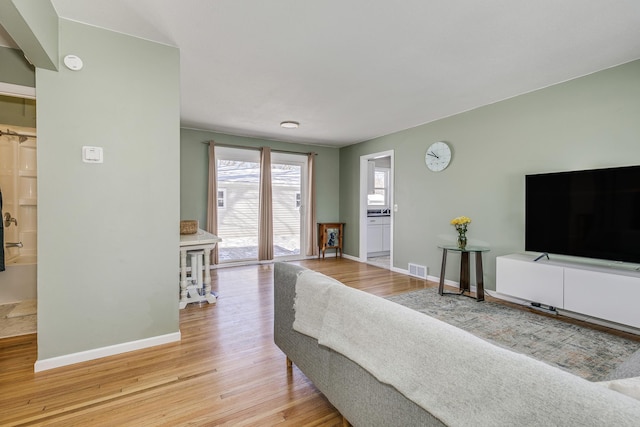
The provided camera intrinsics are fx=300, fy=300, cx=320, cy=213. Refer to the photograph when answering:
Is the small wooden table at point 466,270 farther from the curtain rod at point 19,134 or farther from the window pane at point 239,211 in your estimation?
the curtain rod at point 19,134

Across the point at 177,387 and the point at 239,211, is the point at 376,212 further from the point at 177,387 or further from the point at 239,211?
the point at 177,387

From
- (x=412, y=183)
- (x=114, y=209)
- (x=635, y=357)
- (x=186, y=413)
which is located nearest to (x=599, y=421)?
(x=635, y=357)

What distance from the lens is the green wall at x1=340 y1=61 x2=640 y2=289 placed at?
9.25ft

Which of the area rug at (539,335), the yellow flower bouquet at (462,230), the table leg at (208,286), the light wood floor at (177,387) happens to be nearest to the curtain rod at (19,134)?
the light wood floor at (177,387)

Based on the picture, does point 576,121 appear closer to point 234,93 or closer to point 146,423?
point 234,93

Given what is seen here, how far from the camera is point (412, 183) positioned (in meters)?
4.94

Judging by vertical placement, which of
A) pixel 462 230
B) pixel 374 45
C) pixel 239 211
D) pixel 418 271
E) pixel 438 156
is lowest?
pixel 418 271

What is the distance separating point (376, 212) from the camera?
22.5ft

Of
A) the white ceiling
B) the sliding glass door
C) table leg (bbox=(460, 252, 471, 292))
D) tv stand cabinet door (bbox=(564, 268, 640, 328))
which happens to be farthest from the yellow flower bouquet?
the sliding glass door

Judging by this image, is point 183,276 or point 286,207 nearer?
point 183,276

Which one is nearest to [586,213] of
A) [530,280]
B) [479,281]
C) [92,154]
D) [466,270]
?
[530,280]

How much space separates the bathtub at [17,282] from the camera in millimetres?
3385

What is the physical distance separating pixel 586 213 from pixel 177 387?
3770 mm

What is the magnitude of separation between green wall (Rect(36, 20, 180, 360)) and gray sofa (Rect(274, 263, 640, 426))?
4.79ft
